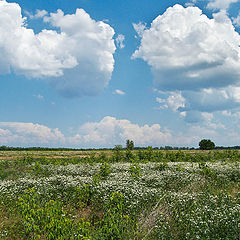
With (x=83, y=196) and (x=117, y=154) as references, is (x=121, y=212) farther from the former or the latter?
(x=117, y=154)

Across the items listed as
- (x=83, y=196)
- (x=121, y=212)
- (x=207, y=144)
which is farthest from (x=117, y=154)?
(x=207, y=144)

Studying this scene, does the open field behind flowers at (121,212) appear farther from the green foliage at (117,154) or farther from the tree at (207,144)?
the tree at (207,144)

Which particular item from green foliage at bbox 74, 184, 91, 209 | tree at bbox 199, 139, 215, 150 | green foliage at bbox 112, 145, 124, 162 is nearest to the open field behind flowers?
green foliage at bbox 74, 184, 91, 209

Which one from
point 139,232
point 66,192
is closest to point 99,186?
point 66,192

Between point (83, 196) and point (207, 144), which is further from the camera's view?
point (207, 144)

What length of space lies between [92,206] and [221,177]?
32.9 feet

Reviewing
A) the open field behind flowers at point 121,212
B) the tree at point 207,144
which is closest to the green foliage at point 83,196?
the open field behind flowers at point 121,212

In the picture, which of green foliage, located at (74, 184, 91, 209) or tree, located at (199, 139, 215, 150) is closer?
green foliage, located at (74, 184, 91, 209)

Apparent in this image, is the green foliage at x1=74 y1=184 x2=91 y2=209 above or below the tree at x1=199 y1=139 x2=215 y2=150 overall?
below

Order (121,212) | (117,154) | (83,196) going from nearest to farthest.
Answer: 1. (121,212)
2. (83,196)
3. (117,154)

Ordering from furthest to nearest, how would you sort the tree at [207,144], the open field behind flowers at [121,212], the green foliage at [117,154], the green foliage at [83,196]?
1. the tree at [207,144]
2. the green foliage at [117,154]
3. the green foliage at [83,196]
4. the open field behind flowers at [121,212]

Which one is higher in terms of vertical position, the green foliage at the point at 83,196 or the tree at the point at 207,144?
the tree at the point at 207,144

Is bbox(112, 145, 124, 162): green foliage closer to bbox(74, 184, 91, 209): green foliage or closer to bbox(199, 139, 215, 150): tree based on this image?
bbox(74, 184, 91, 209): green foliage

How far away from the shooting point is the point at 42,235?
768cm
